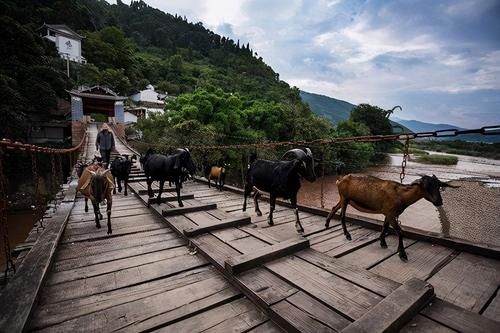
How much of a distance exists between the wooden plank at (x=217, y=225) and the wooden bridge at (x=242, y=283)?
2cm

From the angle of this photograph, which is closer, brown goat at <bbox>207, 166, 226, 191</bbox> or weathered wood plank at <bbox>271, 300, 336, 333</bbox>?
weathered wood plank at <bbox>271, 300, 336, 333</bbox>

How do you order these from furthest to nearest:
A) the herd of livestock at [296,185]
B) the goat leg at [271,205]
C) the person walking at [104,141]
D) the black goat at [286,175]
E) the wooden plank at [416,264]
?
the person walking at [104,141] < the goat leg at [271,205] < the black goat at [286,175] < the herd of livestock at [296,185] < the wooden plank at [416,264]

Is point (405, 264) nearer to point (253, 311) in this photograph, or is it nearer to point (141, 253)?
point (253, 311)

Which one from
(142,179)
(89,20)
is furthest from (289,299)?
(89,20)

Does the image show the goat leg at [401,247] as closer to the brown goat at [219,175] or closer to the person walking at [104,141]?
the brown goat at [219,175]

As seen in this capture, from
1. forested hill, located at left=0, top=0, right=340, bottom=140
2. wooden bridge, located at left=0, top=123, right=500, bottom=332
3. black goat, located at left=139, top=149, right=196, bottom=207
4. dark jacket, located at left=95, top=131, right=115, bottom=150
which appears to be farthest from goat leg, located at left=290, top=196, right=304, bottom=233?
forested hill, located at left=0, top=0, right=340, bottom=140

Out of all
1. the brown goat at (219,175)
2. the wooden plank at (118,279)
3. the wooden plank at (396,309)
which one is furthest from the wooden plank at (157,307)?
the brown goat at (219,175)

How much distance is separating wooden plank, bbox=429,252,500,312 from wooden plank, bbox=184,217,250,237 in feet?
7.70

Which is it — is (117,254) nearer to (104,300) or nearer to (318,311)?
(104,300)

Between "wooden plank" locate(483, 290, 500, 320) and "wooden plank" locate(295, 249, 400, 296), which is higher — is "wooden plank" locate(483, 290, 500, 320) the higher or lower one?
the lower one

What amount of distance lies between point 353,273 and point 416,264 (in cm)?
94

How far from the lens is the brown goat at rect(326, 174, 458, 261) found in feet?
8.84

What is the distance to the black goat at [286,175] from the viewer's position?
360 cm

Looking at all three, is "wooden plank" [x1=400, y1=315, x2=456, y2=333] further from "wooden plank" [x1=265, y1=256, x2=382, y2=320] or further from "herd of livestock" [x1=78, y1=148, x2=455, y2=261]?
"herd of livestock" [x1=78, y1=148, x2=455, y2=261]
